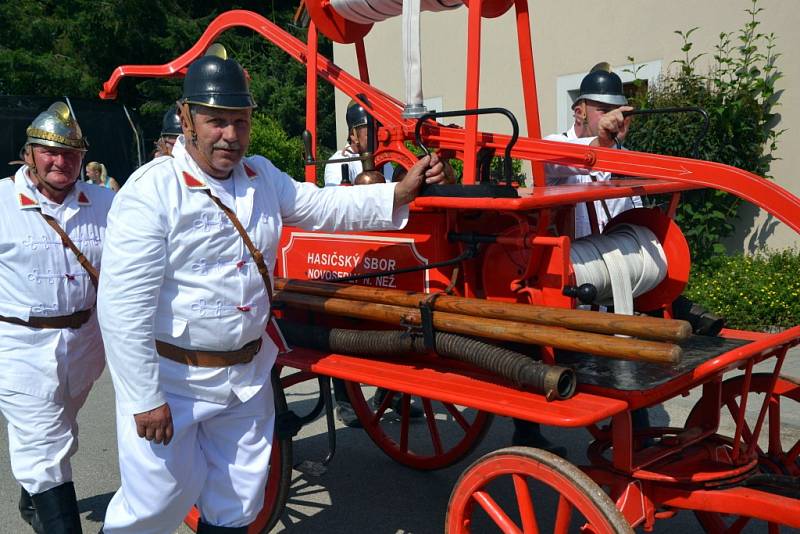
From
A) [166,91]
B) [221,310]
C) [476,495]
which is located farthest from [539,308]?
[166,91]

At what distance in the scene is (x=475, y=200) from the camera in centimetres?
282

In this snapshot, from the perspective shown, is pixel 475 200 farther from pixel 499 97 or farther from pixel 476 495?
pixel 499 97

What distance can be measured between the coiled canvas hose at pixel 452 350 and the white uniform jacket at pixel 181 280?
0.38m

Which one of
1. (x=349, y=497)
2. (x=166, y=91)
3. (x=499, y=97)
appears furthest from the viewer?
(x=166, y=91)

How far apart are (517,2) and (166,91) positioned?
19568 millimetres

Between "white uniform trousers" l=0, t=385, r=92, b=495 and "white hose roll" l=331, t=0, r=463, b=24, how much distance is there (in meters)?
2.09

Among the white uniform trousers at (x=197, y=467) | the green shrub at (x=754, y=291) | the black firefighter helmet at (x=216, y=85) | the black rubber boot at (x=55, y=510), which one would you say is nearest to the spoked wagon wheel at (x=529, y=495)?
the white uniform trousers at (x=197, y=467)

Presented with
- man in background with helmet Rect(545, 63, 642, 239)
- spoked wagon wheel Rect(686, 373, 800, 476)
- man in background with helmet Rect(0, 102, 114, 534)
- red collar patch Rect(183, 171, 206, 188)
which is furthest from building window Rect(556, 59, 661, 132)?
red collar patch Rect(183, 171, 206, 188)

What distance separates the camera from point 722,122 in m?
7.20

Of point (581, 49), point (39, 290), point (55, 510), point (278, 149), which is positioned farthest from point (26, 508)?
point (278, 149)

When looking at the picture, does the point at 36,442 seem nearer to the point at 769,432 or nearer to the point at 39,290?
the point at 39,290

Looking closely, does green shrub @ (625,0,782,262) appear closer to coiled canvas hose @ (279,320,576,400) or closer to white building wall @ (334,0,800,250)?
white building wall @ (334,0,800,250)

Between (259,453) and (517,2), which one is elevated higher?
(517,2)

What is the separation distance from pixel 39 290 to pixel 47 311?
9cm
